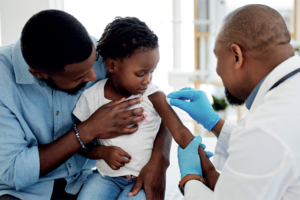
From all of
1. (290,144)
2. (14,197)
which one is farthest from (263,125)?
(14,197)

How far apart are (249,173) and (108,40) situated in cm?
92

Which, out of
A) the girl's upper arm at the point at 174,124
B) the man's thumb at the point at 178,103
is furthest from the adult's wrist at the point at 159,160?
the man's thumb at the point at 178,103

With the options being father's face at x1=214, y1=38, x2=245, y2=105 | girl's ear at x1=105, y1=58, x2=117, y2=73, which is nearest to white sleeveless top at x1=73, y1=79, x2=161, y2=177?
girl's ear at x1=105, y1=58, x2=117, y2=73

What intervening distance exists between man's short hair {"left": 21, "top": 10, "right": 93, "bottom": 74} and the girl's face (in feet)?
0.85

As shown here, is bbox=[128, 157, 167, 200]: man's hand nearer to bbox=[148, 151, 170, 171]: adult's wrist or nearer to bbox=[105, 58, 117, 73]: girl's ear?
bbox=[148, 151, 170, 171]: adult's wrist

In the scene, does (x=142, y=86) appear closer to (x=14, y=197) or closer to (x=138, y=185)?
(x=138, y=185)

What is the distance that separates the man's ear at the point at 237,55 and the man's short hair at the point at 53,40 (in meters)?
0.60

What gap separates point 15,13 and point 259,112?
2501 mm

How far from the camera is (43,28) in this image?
37.5 inches

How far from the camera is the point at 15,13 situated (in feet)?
7.82

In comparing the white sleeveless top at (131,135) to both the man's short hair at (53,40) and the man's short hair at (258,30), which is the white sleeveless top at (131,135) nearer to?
the man's short hair at (53,40)

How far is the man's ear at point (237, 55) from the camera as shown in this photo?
35.1 inches

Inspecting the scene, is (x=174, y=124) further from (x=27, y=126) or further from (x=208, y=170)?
(x=27, y=126)

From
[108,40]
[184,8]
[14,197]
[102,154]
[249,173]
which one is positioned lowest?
[14,197]
